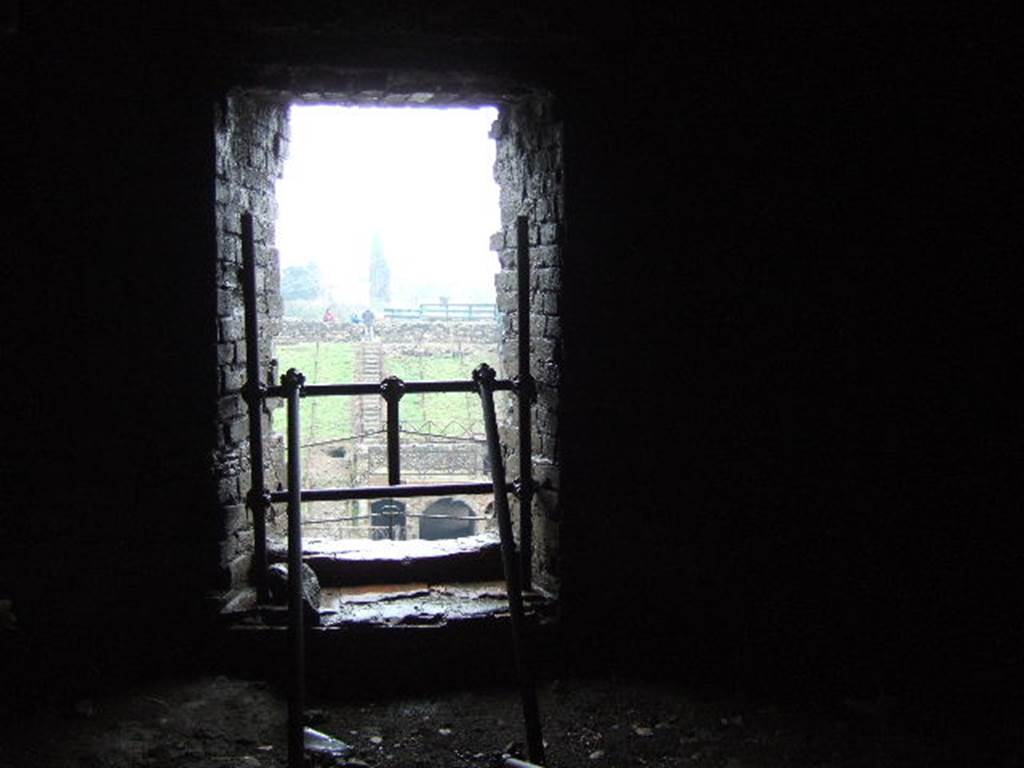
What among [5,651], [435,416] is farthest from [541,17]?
[435,416]

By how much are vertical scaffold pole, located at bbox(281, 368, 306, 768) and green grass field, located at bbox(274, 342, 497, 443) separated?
550 inches

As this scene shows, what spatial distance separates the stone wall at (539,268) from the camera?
9.41ft

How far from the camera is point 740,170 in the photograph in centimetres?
279

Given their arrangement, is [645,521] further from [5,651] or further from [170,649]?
[5,651]

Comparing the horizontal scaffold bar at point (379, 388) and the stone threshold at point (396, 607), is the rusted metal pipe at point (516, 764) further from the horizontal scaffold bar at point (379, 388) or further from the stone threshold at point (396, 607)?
the horizontal scaffold bar at point (379, 388)

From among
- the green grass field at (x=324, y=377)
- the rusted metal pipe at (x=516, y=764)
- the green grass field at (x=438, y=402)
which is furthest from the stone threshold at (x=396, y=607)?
the green grass field at (x=324, y=377)

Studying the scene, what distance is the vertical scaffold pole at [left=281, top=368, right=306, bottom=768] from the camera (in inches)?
76.2

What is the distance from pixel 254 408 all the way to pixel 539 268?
3.63 feet

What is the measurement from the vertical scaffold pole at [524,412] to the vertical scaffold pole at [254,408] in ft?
2.95

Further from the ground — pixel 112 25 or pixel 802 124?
pixel 112 25

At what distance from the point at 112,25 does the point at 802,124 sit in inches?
87.9

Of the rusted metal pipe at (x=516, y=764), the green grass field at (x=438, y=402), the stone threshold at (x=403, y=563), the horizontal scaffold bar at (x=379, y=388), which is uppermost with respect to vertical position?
the horizontal scaffold bar at (x=379, y=388)

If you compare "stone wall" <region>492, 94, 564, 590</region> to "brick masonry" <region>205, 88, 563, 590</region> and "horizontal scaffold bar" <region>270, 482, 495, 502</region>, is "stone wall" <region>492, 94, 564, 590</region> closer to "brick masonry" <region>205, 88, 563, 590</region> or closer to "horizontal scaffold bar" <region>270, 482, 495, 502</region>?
"brick masonry" <region>205, 88, 563, 590</region>

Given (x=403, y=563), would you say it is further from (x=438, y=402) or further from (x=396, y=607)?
(x=438, y=402)
